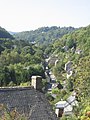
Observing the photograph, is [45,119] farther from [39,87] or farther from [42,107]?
[39,87]

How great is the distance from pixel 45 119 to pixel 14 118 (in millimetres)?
4229

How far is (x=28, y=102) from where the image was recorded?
11.3m

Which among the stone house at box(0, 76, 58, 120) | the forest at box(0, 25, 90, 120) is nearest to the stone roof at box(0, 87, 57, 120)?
the stone house at box(0, 76, 58, 120)

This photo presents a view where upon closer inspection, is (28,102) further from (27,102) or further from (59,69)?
(59,69)

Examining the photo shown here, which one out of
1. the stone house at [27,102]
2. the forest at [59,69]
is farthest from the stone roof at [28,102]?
the forest at [59,69]

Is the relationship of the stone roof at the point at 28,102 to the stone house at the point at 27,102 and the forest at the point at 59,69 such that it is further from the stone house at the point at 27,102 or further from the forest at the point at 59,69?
the forest at the point at 59,69

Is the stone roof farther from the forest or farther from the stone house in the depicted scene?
the forest

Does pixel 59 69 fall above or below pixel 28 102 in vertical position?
below

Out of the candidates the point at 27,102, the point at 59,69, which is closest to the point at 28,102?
the point at 27,102

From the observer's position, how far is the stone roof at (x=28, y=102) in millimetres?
11055

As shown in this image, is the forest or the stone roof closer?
the stone roof

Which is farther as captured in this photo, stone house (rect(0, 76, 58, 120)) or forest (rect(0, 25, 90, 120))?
forest (rect(0, 25, 90, 120))

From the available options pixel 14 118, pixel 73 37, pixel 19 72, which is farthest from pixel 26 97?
pixel 73 37

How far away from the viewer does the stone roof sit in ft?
36.3
